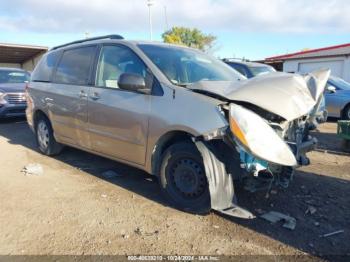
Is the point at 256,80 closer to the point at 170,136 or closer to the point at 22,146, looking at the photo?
the point at 170,136

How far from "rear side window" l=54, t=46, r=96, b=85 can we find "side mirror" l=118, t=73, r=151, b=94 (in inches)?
45.2

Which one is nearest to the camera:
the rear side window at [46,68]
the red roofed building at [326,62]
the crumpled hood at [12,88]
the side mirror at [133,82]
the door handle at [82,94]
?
the side mirror at [133,82]

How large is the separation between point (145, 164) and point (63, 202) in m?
1.09

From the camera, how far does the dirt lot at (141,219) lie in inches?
121

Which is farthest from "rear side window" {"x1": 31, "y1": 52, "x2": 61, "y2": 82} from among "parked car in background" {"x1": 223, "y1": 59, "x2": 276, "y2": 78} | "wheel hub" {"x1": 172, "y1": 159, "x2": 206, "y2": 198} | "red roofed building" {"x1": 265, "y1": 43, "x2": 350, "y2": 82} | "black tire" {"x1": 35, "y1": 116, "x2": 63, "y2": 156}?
"red roofed building" {"x1": 265, "y1": 43, "x2": 350, "y2": 82}

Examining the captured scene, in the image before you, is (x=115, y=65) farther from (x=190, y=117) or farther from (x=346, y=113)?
(x=346, y=113)

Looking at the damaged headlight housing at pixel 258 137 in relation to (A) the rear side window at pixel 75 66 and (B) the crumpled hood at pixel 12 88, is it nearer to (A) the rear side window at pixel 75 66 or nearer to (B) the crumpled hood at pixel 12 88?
(A) the rear side window at pixel 75 66

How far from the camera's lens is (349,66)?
67.2 feet

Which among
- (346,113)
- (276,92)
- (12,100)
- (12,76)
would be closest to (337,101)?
(346,113)

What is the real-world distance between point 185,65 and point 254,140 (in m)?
1.69

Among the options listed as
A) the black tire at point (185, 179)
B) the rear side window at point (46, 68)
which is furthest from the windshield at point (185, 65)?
the rear side window at point (46, 68)

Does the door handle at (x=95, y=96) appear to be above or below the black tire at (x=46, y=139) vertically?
above

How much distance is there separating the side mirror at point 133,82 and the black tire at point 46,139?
2.62 meters

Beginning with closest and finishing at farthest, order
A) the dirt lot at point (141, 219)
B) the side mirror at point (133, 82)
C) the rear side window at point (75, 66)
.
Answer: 1. the dirt lot at point (141, 219)
2. the side mirror at point (133, 82)
3. the rear side window at point (75, 66)
